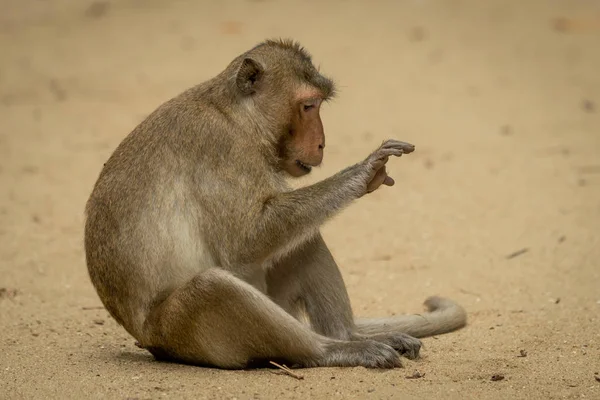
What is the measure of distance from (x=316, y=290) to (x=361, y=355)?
0.62 m

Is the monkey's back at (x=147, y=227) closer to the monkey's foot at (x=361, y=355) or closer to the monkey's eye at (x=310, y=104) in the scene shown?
the monkey's eye at (x=310, y=104)

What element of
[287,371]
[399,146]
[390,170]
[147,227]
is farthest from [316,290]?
[390,170]

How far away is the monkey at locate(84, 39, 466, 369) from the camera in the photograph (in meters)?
6.17

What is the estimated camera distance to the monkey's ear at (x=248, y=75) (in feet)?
21.7

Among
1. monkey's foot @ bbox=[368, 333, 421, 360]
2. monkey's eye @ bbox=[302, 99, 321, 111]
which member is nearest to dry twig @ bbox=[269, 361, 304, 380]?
monkey's foot @ bbox=[368, 333, 421, 360]

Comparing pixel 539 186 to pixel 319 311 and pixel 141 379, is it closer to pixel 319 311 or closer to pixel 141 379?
pixel 319 311

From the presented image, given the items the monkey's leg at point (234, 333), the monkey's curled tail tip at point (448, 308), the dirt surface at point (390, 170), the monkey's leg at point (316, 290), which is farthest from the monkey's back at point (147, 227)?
the monkey's curled tail tip at point (448, 308)

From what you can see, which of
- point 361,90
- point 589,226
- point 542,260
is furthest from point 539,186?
point 361,90

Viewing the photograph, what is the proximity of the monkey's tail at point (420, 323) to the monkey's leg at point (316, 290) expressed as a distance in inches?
10.8

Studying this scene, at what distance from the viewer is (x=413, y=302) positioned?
26.8 ft

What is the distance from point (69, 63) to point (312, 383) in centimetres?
1091

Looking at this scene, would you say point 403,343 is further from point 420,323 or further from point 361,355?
point 420,323

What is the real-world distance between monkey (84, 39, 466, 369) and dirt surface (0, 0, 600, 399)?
7.6 inches

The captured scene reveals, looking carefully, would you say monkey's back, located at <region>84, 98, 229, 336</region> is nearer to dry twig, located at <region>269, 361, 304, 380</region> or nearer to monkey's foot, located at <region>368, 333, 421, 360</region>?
dry twig, located at <region>269, 361, 304, 380</region>
